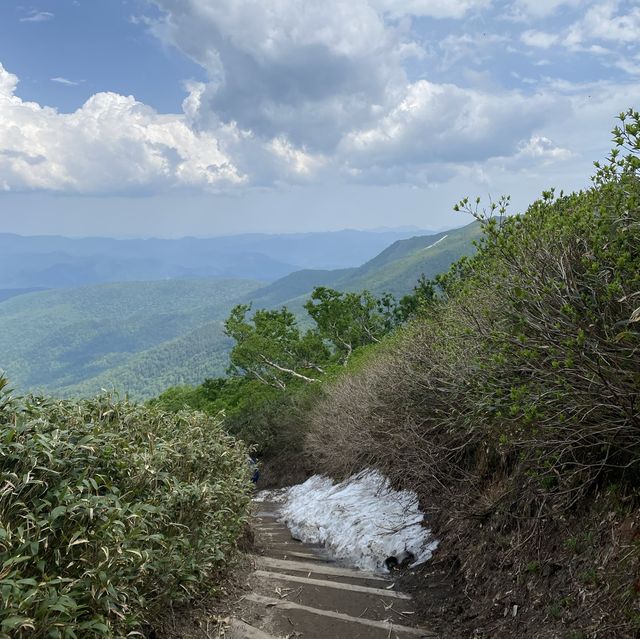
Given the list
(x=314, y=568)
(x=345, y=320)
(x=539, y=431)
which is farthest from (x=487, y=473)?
(x=345, y=320)

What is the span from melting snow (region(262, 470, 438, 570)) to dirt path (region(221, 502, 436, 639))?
1.62 ft

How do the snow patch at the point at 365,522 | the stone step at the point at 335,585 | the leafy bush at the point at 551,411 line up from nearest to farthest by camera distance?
the leafy bush at the point at 551,411 < the stone step at the point at 335,585 < the snow patch at the point at 365,522

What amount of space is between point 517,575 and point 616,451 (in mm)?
1642

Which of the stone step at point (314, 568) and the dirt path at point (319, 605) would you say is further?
the stone step at point (314, 568)

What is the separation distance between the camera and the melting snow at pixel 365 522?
25.7ft

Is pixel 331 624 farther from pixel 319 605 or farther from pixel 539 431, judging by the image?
pixel 539 431

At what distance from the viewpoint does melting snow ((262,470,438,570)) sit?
7.84 meters

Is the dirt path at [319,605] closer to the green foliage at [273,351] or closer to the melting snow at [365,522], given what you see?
the melting snow at [365,522]

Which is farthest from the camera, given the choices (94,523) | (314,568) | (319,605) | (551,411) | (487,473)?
(314,568)

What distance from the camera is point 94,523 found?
3.87 meters

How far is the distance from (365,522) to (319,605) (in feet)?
9.73

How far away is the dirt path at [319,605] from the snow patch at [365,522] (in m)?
0.50

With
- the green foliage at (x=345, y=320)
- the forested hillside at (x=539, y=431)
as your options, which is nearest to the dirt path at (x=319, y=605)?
the forested hillside at (x=539, y=431)

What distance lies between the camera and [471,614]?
5633 millimetres
